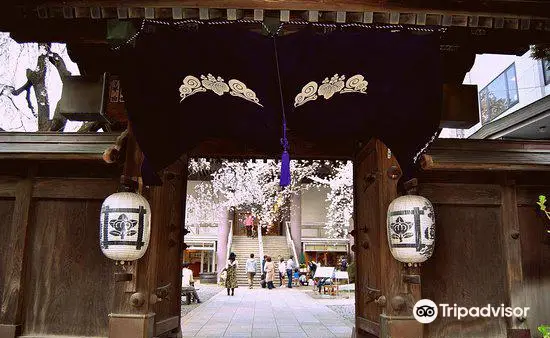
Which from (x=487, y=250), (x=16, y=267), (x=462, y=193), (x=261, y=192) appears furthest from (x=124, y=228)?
(x=261, y=192)

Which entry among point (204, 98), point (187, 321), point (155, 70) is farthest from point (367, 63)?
point (187, 321)

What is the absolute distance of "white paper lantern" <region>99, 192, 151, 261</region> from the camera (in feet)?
15.5

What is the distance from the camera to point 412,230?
4664mm

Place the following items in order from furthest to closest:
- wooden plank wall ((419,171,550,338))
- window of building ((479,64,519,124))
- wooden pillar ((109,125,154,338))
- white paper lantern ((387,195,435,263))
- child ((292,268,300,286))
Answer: child ((292,268,300,286))
window of building ((479,64,519,124))
wooden plank wall ((419,171,550,338))
wooden pillar ((109,125,154,338))
white paper lantern ((387,195,435,263))

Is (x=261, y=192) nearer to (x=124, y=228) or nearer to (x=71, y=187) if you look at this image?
(x=71, y=187)

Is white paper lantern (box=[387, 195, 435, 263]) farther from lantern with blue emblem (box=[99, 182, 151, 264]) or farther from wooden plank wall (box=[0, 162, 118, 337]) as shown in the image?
wooden plank wall (box=[0, 162, 118, 337])

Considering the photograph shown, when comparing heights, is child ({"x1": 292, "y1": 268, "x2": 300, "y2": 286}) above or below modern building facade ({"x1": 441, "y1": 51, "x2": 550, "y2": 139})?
below

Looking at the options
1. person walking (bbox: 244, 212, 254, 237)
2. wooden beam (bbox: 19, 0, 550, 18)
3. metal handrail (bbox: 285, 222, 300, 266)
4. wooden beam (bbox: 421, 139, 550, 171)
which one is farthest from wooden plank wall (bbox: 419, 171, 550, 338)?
person walking (bbox: 244, 212, 254, 237)

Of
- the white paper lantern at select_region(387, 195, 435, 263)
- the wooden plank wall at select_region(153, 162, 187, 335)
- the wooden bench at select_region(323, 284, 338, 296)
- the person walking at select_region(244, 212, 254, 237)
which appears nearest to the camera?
the white paper lantern at select_region(387, 195, 435, 263)

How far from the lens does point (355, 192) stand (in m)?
6.81

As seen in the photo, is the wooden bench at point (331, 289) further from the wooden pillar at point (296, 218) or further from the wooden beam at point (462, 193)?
the wooden beam at point (462, 193)

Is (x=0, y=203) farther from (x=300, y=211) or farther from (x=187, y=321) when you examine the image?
(x=300, y=211)

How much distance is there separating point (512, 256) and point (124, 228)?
5.03 meters

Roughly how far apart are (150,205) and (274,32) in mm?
2734
